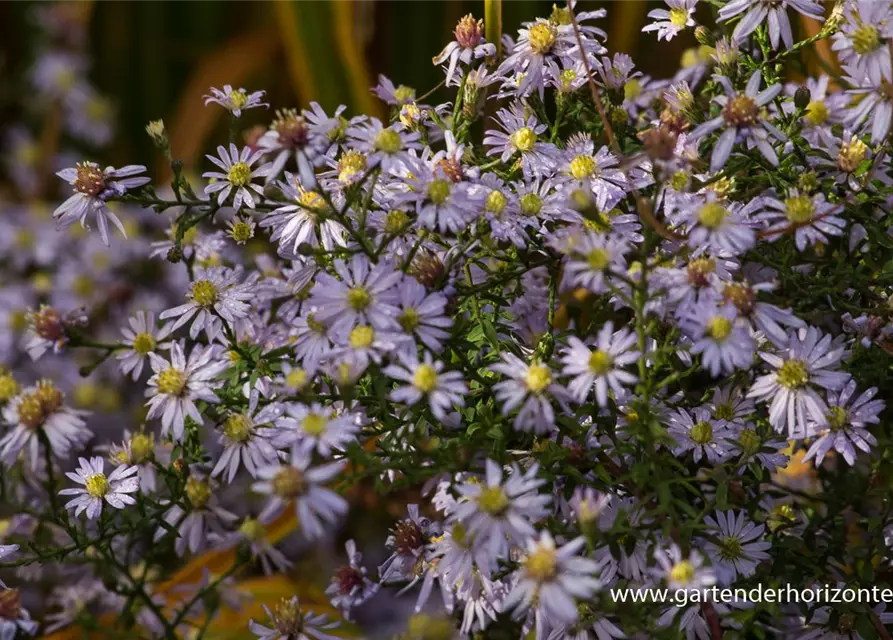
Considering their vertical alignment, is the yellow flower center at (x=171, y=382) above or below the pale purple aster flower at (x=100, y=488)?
above

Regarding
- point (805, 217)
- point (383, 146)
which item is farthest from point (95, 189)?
point (805, 217)

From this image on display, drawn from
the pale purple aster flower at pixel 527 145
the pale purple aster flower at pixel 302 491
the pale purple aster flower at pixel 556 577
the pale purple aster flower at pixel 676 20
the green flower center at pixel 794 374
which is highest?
the pale purple aster flower at pixel 676 20

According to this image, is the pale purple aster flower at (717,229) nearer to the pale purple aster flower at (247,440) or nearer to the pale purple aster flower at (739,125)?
the pale purple aster flower at (739,125)

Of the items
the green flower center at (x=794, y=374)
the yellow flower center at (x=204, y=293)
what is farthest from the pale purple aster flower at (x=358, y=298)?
the green flower center at (x=794, y=374)

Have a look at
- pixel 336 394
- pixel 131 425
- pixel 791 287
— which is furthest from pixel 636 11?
pixel 131 425

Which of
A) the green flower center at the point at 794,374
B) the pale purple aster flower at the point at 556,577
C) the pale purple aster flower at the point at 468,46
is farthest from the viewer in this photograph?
the pale purple aster flower at the point at 468,46

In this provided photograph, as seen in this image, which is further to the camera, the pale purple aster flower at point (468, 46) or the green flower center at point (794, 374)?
the pale purple aster flower at point (468, 46)

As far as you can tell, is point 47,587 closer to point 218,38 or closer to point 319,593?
point 319,593
